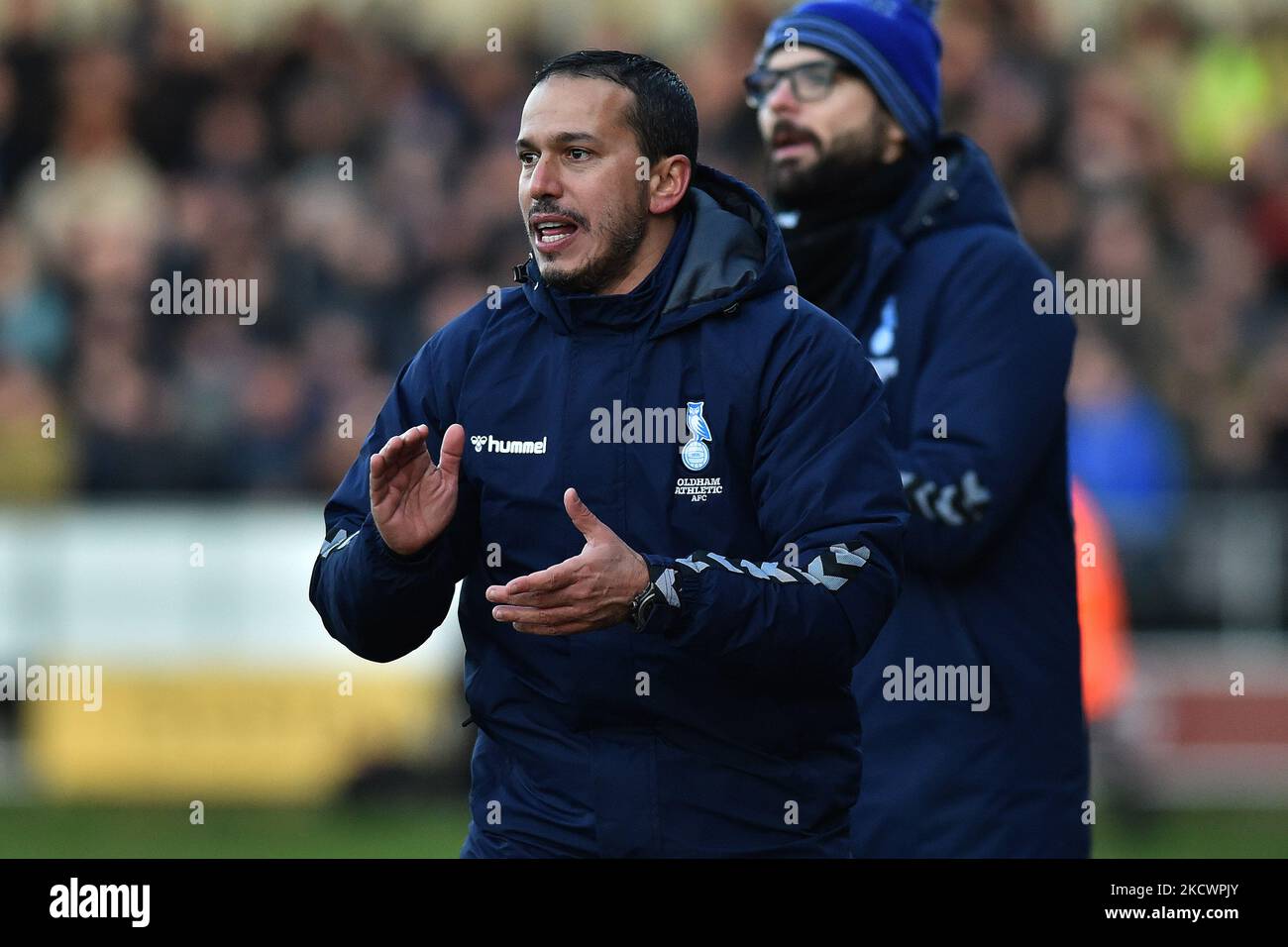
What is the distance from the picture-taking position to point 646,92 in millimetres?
3887

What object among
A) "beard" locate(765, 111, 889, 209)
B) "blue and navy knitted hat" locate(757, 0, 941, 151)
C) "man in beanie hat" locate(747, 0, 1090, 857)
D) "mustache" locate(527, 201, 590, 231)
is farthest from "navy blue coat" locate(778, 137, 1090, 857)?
"mustache" locate(527, 201, 590, 231)

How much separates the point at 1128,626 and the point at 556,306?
7.87 meters

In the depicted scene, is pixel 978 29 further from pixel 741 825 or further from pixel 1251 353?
pixel 741 825

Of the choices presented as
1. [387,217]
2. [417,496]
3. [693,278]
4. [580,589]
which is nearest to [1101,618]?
[387,217]

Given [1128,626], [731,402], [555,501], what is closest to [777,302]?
[731,402]

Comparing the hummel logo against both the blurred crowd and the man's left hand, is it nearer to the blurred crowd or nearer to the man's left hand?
the man's left hand

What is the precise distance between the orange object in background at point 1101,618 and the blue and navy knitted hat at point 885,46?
4.34m

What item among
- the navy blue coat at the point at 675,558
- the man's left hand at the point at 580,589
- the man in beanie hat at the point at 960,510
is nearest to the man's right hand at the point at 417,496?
the navy blue coat at the point at 675,558

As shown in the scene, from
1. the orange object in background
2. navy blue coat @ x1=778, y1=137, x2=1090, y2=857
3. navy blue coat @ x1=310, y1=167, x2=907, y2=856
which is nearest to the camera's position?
navy blue coat @ x1=310, y1=167, x2=907, y2=856

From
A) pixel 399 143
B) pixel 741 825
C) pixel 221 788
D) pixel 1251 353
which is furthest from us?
pixel 399 143

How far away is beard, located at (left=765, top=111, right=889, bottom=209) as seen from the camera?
509 centimetres

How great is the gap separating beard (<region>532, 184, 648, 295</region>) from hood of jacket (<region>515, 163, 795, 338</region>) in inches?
0.9

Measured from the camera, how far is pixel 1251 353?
41.8 ft

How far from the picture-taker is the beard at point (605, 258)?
3.82 m
